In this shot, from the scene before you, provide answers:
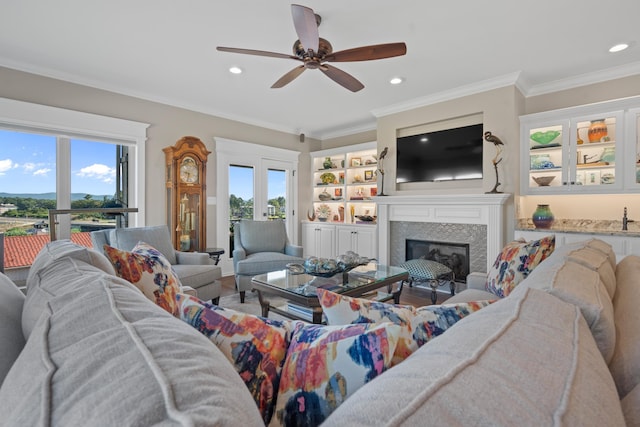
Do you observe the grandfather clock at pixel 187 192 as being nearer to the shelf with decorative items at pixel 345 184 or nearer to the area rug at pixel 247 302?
the area rug at pixel 247 302

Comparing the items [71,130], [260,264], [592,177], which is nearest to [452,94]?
[592,177]

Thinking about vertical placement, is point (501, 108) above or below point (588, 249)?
above

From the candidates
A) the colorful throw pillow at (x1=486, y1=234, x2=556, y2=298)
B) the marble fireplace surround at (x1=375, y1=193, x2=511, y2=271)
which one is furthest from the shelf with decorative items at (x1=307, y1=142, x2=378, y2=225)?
the colorful throw pillow at (x1=486, y1=234, x2=556, y2=298)

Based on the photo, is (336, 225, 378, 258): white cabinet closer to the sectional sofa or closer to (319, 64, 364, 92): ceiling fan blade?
(319, 64, 364, 92): ceiling fan blade

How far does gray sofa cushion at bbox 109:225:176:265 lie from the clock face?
114 cm

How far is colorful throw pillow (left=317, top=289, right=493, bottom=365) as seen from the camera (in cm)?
75

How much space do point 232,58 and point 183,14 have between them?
28.1 inches

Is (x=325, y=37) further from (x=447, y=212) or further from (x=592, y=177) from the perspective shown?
(x=592, y=177)

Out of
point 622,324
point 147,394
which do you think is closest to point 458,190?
point 622,324

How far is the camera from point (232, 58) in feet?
10.0

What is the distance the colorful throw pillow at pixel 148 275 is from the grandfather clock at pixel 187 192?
9.22 ft

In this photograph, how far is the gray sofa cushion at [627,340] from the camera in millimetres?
703

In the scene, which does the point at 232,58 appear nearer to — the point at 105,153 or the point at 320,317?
the point at 105,153

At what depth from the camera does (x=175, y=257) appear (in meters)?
3.38
